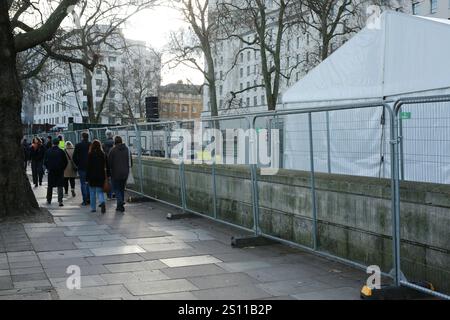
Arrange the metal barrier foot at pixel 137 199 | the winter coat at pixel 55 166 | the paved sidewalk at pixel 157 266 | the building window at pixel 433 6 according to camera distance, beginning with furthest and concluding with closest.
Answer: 1. the building window at pixel 433 6
2. the metal barrier foot at pixel 137 199
3. the winter coat at pixel 55 166
4. the paved sidewalk at pixel 157 266

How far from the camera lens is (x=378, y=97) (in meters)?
11.9

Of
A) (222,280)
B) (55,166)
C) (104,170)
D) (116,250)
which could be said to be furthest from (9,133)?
(222,280)

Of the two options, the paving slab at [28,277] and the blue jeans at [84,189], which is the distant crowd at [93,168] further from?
the paving slab at [28,277]

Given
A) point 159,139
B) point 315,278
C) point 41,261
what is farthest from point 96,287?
point 159,139

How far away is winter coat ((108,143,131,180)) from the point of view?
12.4 m

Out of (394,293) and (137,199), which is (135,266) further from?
(137,199)

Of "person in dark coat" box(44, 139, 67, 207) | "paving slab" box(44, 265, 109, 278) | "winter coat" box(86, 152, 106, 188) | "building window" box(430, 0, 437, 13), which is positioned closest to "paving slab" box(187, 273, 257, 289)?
"paving slab" box(44, 265, 109, 278)

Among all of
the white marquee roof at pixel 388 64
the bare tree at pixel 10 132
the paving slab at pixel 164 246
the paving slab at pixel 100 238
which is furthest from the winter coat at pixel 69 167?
the paving slab at pixel 164 246

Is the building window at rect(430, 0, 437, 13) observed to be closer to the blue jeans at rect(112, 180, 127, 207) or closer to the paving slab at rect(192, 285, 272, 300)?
the blue jeans at rect(112, 180, 127, 207)

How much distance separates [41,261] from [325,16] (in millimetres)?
23894

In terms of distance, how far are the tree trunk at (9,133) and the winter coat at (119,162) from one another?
205cm

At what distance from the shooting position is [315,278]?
21.3ft

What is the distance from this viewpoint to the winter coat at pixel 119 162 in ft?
40.6

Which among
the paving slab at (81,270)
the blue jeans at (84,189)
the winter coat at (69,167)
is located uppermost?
the winter coat at (69,167)
